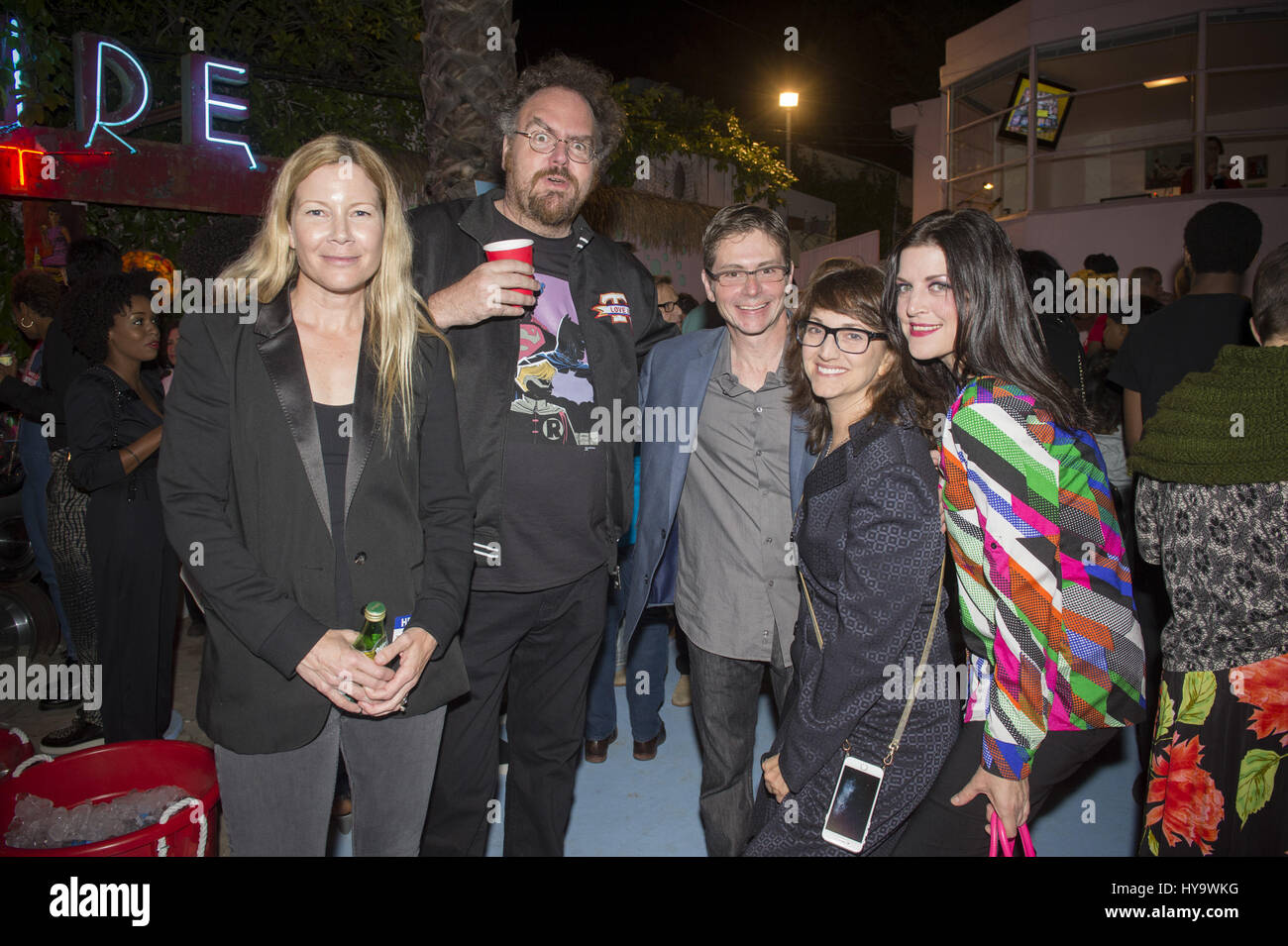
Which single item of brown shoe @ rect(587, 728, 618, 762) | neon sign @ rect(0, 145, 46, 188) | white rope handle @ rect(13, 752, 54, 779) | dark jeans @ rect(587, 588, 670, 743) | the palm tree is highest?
neon sign @ rect(0, 145, 46, 188)

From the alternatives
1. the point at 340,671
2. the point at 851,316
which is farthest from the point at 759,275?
the point at 340,671

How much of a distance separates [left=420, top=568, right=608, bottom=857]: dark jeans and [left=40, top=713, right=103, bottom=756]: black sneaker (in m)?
2.64

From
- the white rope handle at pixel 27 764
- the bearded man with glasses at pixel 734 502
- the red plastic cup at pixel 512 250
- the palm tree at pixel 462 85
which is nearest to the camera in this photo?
the red plastic cup at pixel 512 250

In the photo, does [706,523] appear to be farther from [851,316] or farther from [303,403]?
[303,403]

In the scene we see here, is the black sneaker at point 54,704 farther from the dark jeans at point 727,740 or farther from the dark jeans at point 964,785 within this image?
the dark jeans at point 964,785

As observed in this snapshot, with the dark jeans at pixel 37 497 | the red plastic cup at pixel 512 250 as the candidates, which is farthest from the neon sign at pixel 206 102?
the red plastic cup at pixel 512 250

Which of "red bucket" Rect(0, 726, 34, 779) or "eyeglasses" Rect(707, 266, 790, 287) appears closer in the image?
"eyeglasses" Rect(707, 266, 790, 287)

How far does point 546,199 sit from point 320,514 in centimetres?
134

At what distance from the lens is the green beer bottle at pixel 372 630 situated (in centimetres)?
191

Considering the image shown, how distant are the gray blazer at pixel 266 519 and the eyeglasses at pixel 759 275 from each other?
1252 mm

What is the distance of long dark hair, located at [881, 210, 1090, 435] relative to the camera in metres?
1.85

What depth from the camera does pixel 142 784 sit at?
272 cm

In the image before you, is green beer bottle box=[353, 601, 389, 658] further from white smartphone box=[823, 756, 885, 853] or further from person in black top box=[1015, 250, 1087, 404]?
person in black top box=[1015, 250, 1087, 404]

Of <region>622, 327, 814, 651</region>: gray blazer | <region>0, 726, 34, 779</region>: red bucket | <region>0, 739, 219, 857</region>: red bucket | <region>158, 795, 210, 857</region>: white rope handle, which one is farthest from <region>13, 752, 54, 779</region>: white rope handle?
<region>622, 327, 814, 651</region>: gray blazer
